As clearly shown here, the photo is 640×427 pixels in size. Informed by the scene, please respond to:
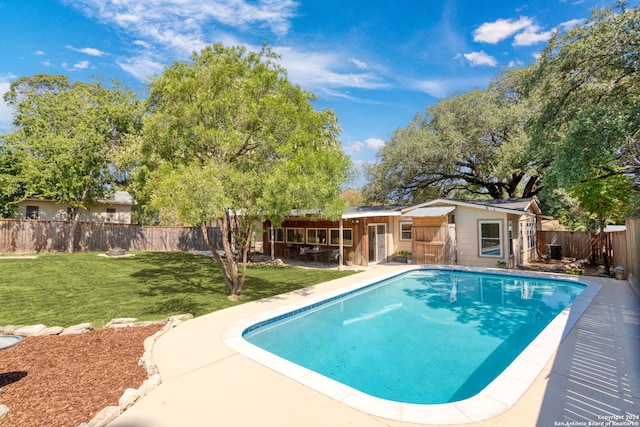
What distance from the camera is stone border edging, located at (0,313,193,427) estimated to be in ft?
10.6

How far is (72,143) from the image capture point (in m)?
17.6

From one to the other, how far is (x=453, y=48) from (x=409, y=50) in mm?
2704

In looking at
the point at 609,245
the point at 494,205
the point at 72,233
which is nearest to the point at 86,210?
the point at 72,233

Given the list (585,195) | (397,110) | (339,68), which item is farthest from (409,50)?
(585,195)

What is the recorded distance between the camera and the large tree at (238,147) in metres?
7.10

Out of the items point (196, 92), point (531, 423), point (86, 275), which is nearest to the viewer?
point (531, 423)

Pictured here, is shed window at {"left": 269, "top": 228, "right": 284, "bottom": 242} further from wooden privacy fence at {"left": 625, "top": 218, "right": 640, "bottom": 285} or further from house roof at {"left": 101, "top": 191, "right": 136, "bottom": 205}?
wooden privacy fence at {"left": 625, "top": 218, "right": 640, "bottom": 285}

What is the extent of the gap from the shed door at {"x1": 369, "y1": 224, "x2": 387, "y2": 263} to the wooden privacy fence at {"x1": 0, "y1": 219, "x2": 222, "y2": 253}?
13.3 meters

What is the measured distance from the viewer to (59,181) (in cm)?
1741

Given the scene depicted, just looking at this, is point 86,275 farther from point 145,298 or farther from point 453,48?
point 453,48

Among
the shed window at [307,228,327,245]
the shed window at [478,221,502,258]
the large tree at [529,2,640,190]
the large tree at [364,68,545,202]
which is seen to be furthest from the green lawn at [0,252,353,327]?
the large tree at [364,68,545,202]

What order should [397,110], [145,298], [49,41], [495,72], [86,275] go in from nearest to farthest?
[145,298]
[86,275]
[49,41]
[495,72]
[397,110]

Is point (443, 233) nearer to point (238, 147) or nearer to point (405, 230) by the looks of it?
point (405, 230)

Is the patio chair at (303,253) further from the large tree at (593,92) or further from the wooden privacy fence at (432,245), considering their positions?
the large tree at (593,92)
